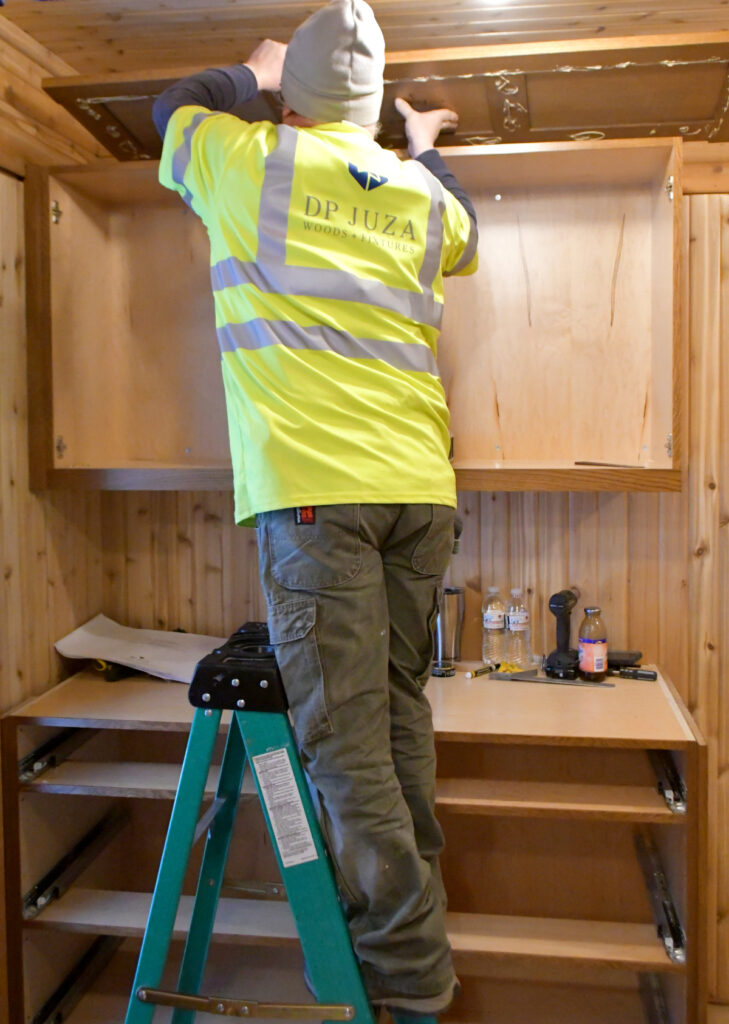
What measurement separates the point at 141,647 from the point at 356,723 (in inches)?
41.6

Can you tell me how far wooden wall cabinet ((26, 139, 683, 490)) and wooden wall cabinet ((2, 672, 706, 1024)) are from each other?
1.65 feet

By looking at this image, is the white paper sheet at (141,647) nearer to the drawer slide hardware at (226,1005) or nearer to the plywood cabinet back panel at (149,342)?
the plywood cabinet back panel at (149,342)

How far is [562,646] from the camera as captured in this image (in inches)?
81.4

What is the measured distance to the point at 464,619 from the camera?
2.18 meters

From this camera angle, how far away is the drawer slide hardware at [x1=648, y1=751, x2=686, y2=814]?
1.66 m

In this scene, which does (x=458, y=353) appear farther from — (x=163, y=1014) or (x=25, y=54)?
(x=163, y=1014)

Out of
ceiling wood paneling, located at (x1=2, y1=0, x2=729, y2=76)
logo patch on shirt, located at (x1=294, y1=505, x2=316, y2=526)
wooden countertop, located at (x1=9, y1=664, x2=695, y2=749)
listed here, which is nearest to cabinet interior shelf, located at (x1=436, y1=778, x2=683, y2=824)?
wooden countertop, located at (x1=9, y1=664, x2=695, y2=749)

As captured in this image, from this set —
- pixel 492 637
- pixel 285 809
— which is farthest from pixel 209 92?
pixel 492 637

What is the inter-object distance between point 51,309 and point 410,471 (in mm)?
1060

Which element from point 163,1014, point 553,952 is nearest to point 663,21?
point 553,952

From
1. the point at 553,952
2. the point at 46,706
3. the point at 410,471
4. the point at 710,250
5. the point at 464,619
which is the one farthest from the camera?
the point at 464,619

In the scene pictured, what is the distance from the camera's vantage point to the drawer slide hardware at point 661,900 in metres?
1.67

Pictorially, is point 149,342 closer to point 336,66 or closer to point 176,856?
point 336,66

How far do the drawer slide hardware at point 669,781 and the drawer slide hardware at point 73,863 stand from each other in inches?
52.9
